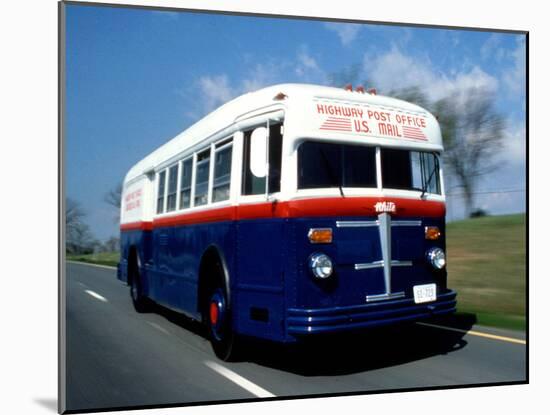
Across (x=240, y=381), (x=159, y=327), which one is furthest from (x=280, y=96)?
(x=159, y=327)

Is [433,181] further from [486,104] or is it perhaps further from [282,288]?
[282,288]

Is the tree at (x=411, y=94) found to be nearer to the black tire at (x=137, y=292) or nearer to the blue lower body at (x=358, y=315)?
the blue lower body at (x=358, y=315)

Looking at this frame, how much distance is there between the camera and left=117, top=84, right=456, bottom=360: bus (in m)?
6.38

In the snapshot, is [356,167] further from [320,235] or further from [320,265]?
[320,265]

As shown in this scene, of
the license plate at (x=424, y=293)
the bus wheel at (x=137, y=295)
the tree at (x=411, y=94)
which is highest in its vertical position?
the tree at (x=411, y=94)

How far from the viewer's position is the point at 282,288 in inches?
252

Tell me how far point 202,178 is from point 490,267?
17.7 ft

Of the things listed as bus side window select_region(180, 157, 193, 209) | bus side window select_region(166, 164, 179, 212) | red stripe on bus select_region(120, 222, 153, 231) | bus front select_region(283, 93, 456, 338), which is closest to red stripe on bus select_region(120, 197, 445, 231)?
bus front select_region(283, 93, 456, 338)

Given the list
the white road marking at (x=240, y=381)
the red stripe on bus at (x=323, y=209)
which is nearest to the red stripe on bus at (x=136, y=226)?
the red stripe on bus at (x=323, y=209)

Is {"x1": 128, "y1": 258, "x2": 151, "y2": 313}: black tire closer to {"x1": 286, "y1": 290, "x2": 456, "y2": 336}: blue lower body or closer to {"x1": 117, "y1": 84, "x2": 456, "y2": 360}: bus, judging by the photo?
{"x1": 117, "y1": 84, "x2": 456, "y2": 360}: bus

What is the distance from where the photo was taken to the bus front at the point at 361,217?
20.8ft

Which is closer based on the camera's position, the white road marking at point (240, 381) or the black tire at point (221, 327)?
the white road marking at point (240, 381)

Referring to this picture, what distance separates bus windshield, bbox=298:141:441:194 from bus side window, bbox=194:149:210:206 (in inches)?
74.2

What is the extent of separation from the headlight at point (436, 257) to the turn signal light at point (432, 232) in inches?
5.3
